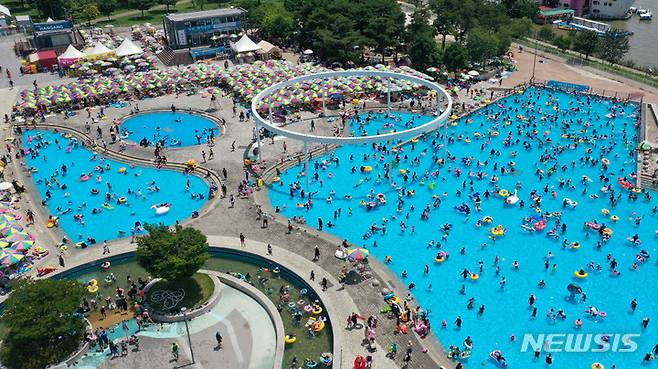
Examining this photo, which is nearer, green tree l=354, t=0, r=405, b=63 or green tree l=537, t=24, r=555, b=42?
green tree l=354, t=0, r=405, b=63

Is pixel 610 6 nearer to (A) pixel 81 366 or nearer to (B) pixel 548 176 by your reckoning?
(B) pixel 548 176

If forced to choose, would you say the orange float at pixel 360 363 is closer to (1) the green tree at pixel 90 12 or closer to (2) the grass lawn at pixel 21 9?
(1) the green tree at pixel 90 12

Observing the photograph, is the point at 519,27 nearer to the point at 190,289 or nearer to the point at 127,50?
the point at 127,50

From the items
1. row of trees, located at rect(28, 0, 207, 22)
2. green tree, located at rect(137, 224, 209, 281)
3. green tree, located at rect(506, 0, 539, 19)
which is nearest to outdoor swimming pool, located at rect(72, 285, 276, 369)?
green tree, located at rect(137, 224, 209, 281)

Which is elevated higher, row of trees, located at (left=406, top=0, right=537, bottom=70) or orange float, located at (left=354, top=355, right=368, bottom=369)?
row of trees, located at (left=406, top=0, right=537, bottom=70)

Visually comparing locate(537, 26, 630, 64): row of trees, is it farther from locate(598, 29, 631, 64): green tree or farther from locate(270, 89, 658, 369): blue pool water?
locate(270, 89, 658, 369): blue pool water

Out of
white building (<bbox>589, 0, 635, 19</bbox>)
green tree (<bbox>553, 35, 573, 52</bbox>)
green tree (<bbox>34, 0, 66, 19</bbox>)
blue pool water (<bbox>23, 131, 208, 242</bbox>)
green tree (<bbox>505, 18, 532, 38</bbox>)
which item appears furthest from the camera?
white building (<bbox>589, 0, 635, 19</bbox>)

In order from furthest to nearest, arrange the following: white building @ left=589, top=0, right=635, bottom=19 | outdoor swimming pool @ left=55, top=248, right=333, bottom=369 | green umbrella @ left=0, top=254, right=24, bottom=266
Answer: white building @ left=589, top=0, right=635, bottom=19, green umbrella @ left=0, top=254, right=24, bottom=266, outdoor swimming pool @ left=55, top=248, right=333, bottom=369

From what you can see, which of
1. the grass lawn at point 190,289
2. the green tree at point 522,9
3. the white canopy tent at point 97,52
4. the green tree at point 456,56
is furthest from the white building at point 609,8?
the grass lawn at point 190,289
